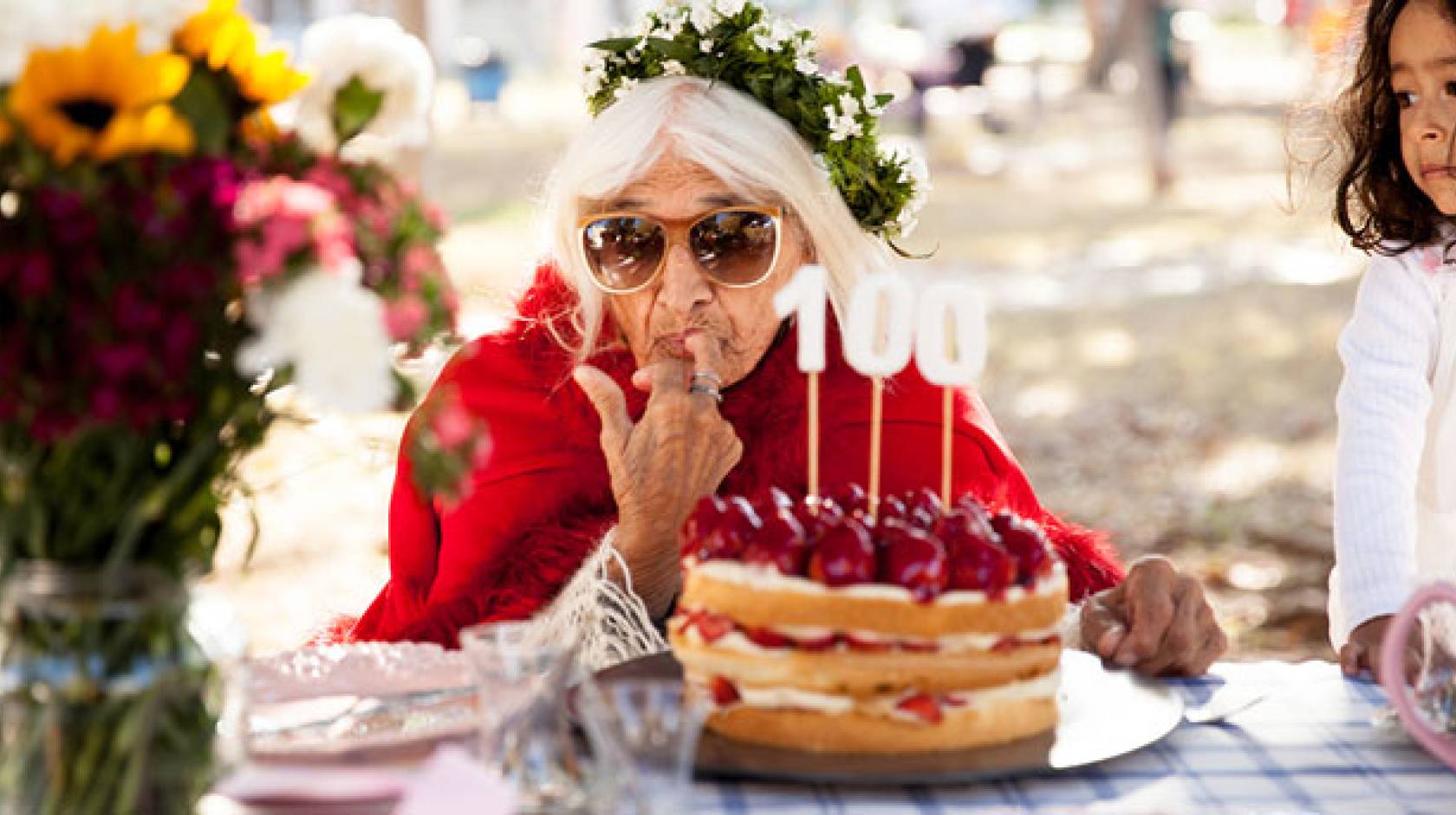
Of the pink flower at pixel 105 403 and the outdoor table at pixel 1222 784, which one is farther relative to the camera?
the outdoor table at pixel 1222 784

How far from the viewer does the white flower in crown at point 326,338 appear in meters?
1.45

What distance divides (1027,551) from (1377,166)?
1.47 m

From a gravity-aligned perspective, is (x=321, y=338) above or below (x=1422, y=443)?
above

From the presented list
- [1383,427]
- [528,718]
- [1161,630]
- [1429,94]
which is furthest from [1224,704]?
[1429,94]

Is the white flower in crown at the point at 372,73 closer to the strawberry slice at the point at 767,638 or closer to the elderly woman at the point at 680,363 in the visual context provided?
the strawberry slice at the point at 767,638

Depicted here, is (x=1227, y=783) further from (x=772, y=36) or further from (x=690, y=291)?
(x=772, y=36)

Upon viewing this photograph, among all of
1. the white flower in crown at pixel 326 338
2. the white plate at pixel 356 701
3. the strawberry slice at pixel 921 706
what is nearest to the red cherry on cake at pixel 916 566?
the strawberry slice at pixel 921 706

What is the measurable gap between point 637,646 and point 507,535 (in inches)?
18.0

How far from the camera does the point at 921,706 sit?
1.85 meters

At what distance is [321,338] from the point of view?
57.3 inches

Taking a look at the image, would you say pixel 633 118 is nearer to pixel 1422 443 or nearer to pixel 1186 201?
pixel 1422 443

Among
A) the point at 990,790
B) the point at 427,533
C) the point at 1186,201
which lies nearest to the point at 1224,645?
the point at 990,790

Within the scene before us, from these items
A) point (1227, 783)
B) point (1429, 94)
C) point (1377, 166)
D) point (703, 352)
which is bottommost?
point (1227, 783)

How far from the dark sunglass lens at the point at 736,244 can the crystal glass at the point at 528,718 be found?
48.8 inches
